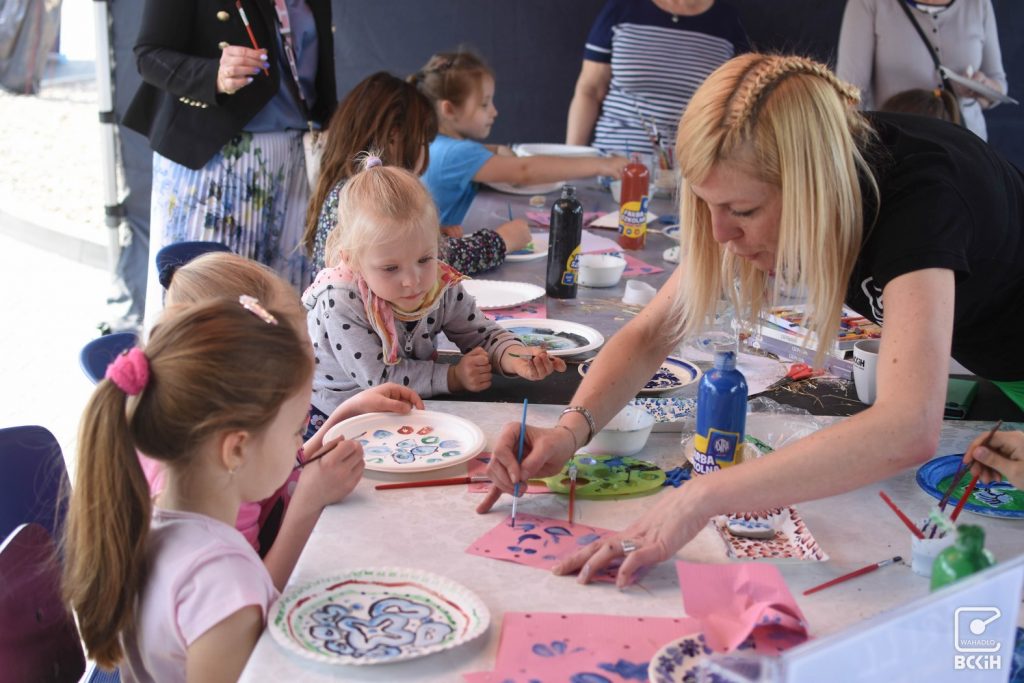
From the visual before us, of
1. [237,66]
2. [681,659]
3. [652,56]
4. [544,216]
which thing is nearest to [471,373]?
[681,659]

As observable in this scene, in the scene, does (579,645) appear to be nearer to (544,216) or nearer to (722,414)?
(722,414)

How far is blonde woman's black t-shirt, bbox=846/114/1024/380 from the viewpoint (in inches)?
54.2

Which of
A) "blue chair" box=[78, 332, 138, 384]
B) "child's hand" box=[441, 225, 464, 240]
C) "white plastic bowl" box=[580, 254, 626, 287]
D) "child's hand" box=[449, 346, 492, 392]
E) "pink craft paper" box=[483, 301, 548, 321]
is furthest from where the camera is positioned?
"child's hand" box=[441, 225, 464, 240]

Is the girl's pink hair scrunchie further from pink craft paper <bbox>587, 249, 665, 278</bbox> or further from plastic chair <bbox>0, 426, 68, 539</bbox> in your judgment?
pink craft paper <bbox>587, 249, 665, 278</bbox>

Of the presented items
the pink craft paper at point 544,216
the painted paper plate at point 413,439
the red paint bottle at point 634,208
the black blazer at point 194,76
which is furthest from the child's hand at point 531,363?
the black blazer at point 194,76

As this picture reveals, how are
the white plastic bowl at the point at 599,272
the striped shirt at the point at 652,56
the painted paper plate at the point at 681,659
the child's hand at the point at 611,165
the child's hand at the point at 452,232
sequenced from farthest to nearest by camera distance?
the striped shirt at the point at 652,56 → the child's hand at the point at 611,165 → the child's hand at the point at 452,232 → the white plastic bowl at the point at 599,272 → the painted paper plate at the point at 681,659

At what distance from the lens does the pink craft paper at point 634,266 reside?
2924 mm

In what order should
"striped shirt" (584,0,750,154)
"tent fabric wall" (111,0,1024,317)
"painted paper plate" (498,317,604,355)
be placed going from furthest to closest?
"tent fabric wall" (111,0,1024,317) → "striped shirt" (584,0,750,154) → "painted paper plate" (498,317,604,355)

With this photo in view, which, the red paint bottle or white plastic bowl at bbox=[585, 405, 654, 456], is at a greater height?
the red paint bottle

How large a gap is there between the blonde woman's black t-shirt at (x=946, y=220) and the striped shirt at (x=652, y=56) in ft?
9.28

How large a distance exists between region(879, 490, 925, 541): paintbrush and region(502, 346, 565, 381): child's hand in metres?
0.72

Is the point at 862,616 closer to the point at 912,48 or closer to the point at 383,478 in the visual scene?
the point at 383,478

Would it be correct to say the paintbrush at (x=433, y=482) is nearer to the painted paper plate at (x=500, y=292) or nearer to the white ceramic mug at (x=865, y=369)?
the white ceramic mug at (x=865, y=369)

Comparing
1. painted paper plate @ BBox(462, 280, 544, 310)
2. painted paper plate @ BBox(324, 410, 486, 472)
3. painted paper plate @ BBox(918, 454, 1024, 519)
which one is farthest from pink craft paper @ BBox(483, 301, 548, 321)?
painted paper plate @ BBox(918, 454, 1024, 519)
